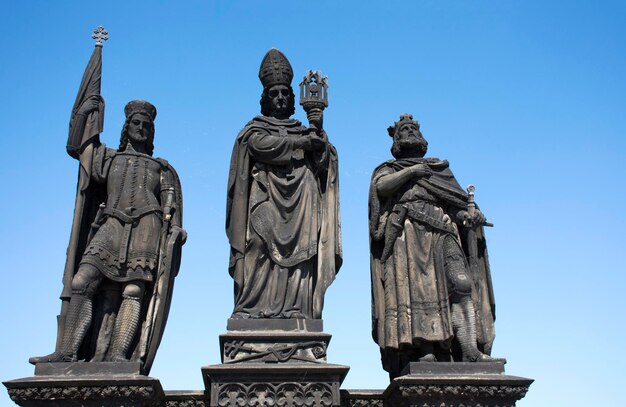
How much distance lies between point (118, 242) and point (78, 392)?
2409 millimetres

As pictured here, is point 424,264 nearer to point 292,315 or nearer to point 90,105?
point 292,315

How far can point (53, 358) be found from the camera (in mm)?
11328

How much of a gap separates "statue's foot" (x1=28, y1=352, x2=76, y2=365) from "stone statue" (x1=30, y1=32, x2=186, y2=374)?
15 millimetres

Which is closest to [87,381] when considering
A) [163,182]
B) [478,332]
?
[163,182]

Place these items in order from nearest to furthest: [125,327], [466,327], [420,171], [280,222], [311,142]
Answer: [125,327]
[466,327]
[280,222]
[311,142]
[420,171]

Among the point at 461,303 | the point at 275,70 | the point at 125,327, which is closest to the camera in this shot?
the point at 125,327

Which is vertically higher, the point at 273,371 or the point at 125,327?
the point at 125,327

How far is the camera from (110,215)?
40.8 ft

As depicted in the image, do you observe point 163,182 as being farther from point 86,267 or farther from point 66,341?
point 66,341

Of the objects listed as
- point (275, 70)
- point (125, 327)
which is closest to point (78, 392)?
point (125, 327)

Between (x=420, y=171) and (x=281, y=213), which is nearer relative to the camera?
(x=281, y=213)

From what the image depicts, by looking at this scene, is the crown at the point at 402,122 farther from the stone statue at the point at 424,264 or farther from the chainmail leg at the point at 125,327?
the chainmail leg at the point at 125,327

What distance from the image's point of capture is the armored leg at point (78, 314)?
11.4 metres

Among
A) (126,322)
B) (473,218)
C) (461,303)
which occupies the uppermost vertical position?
(473,218)
